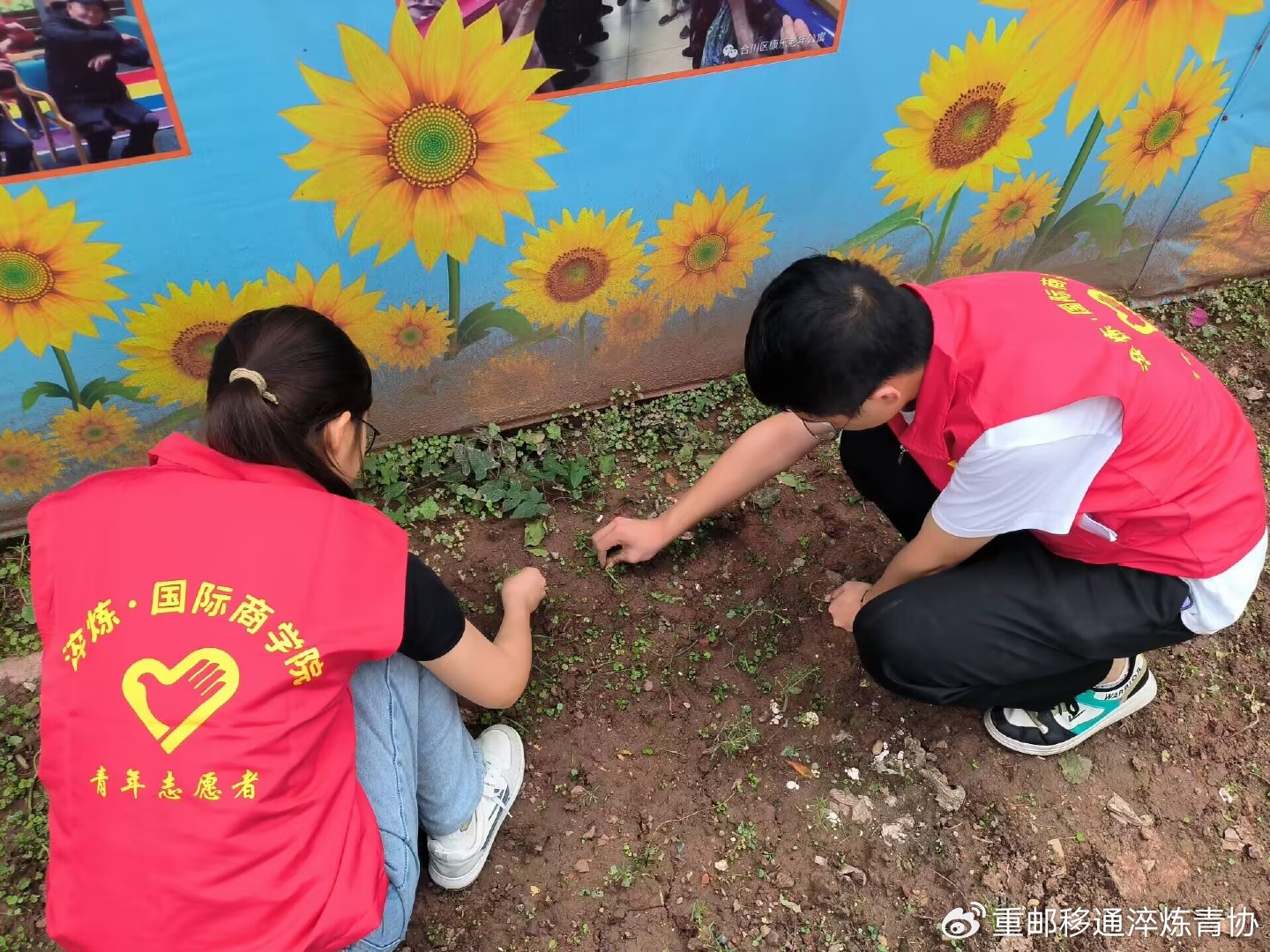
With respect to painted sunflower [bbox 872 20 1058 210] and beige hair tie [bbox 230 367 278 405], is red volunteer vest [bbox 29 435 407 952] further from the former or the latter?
painted sunflower [bbox 872 20 1058 210]

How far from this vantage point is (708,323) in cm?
250

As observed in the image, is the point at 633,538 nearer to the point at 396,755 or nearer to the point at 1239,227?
the point at 396,755

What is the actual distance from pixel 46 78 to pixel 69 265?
0.39m

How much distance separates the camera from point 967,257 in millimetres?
2613

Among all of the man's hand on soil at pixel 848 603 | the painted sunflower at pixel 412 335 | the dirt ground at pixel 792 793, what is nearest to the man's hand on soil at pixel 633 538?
the dirt ground at pixel 792 793

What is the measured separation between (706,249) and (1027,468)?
1127 mm

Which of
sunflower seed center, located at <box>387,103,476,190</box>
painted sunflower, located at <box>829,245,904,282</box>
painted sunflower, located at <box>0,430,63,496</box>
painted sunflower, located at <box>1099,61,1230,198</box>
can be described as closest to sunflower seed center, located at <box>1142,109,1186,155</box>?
painted sunflower, located at <box>1099,61,1230,198</box>

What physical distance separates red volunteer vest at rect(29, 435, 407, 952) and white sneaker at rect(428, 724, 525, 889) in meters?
0.46

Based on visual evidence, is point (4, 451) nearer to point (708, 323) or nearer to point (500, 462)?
point (500, 462)

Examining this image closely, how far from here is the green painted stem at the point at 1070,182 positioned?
7.87ft

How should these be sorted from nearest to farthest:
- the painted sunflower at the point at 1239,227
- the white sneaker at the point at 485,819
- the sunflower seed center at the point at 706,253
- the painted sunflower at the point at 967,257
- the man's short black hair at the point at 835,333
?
the man's short black hair at the point at 835,333 < the white sneaker at the point at 485,819 < the sunflower seed center at the point at 706,253 < the painted sunflower at the point at 967,257 < the painted sunflower at the point at 1239,227

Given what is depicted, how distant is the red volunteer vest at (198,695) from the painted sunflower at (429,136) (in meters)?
0.77

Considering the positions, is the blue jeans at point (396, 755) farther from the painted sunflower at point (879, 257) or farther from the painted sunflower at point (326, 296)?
the painted sunflower at point (879, 257)

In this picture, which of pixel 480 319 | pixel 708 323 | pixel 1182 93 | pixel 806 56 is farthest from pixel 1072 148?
pixel 480 319
